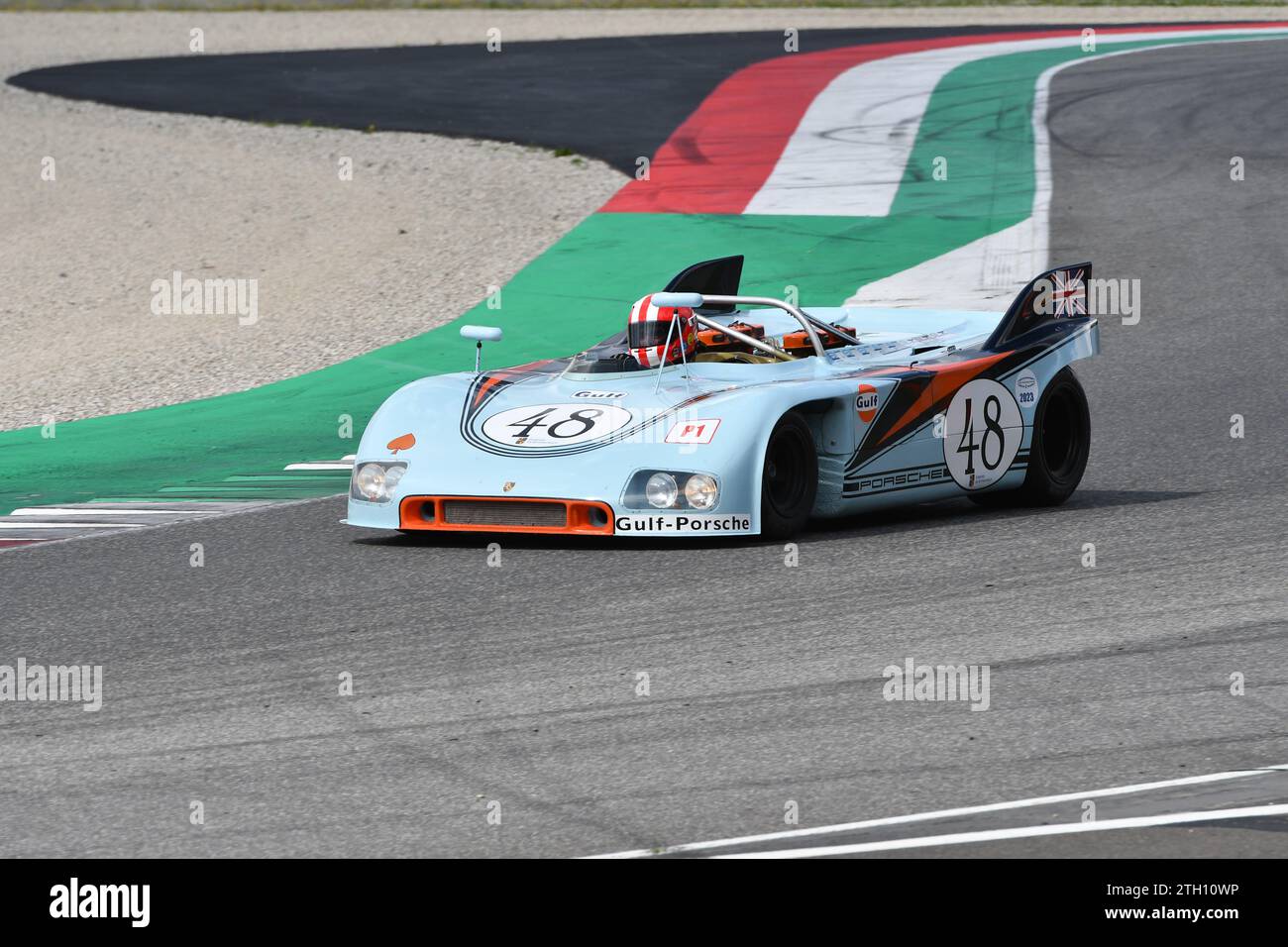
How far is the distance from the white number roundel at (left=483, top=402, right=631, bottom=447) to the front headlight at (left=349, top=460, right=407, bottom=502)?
1.46ft

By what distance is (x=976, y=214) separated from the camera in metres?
19.0

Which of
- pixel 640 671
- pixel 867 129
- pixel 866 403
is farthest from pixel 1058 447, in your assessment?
pixel 867 129

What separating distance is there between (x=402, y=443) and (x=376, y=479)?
198mm

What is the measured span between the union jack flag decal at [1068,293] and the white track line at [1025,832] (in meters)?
5.34

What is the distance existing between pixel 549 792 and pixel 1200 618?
2918 millimetres

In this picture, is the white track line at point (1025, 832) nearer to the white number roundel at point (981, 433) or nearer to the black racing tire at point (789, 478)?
the black racing tire at point (789, 478)

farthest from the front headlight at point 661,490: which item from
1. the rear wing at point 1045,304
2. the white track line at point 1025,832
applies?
the white track line at point 1025,832

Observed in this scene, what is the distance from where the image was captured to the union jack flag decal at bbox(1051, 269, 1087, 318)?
10234mm

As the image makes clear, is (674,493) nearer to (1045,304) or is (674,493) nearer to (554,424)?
(554,424)

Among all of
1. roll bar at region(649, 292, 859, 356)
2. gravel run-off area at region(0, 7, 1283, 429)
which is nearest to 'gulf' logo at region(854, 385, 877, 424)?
roll bar at region(649, 292, 859, 356)

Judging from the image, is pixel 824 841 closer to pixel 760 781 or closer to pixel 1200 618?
pixel 760 781

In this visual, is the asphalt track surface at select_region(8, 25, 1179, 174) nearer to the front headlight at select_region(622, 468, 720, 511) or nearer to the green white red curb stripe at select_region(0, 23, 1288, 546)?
the green white red curb stripe at select_region(0, 23, 1288, 546)

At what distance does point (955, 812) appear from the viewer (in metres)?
5.24

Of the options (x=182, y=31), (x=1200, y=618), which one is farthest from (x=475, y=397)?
(x=182, y=31)
